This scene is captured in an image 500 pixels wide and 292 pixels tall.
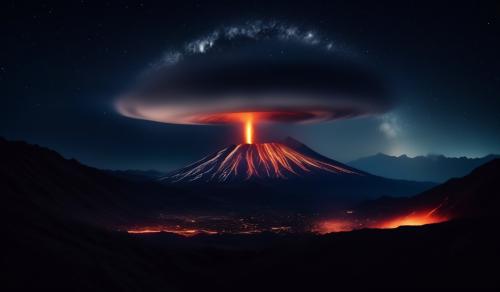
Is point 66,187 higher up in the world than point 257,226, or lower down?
higher up

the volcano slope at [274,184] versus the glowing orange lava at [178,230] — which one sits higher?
the volcano slope at [274,184]

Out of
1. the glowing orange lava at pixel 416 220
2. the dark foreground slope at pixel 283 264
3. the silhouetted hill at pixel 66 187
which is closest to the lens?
the dark foreground slope at pixel 283 264

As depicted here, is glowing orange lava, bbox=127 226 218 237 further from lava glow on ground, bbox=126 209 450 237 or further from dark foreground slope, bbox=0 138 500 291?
dark foreground slope, bbox=0 138 500 291

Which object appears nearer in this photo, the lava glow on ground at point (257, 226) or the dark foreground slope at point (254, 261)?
the dark foreground slope at point (254, 261)

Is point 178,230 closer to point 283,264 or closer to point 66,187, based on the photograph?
point 66,187

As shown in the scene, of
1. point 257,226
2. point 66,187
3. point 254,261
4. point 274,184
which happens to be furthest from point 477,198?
point 274,184

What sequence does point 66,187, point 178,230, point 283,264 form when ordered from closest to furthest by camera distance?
point 283,264
point 178,230
point 66,187

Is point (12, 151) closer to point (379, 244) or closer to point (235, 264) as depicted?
point (235, 264)

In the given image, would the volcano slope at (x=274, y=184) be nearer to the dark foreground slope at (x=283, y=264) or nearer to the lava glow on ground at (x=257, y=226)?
the lava glow on ground at (x=257, y=226)

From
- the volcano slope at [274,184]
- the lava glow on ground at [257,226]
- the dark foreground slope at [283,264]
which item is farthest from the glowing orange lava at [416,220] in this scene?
the volcano slope at [274,184]

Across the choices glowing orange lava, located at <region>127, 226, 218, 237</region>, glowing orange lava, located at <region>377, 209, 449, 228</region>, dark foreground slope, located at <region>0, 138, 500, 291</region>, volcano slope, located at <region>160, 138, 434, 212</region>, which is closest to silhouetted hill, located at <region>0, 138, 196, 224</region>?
glowing orange lava, located at <region>127, 226, 218, 237</region>

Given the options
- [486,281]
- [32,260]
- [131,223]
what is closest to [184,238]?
[131,223]
